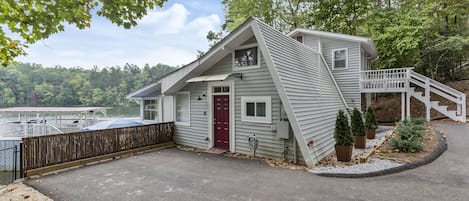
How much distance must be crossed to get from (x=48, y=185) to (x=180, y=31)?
1713 centimetres

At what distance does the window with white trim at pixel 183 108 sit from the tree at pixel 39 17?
182 inches

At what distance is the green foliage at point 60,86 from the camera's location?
30.6m

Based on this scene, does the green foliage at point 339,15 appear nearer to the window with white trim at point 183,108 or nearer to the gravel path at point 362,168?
the window with white trim at point 183,108

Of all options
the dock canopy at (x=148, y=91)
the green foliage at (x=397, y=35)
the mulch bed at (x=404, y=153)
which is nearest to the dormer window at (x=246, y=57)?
the dock canopy at (x=148, y=91)

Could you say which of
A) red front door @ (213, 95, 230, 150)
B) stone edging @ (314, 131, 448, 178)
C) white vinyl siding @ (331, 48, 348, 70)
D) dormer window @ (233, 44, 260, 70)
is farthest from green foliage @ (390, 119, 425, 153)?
white vinyl siding @ (331, 48, 348, 70)

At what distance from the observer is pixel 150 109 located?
1038cm

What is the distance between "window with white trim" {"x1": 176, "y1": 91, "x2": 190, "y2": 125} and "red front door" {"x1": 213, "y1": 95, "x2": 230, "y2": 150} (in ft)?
4.30

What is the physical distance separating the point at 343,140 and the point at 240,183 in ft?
9.56

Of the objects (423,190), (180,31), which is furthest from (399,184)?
(180,31)

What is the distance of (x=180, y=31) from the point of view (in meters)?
19.7

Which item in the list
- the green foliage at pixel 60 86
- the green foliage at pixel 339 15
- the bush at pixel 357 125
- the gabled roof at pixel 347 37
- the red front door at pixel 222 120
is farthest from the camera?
the green foliage at pixel 60 86

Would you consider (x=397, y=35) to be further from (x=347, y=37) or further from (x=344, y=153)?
(x=344, y=153)

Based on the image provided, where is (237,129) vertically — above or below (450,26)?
below

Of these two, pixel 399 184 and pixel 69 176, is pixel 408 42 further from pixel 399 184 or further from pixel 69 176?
pixel 69 176
